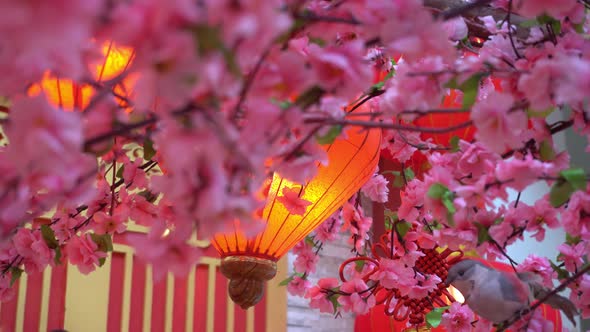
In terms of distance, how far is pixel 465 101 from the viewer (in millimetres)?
979

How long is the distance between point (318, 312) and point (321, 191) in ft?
4.65

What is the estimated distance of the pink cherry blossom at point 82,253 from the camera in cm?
143

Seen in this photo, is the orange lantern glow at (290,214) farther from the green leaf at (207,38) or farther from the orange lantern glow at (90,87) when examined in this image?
the green leaf at (207,38)

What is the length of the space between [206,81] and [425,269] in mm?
1729

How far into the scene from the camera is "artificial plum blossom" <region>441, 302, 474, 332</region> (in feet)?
5.35

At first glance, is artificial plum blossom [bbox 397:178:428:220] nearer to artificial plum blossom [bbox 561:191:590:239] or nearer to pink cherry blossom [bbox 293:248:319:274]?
artificial plum blossom [bbox 561:191:590:239]

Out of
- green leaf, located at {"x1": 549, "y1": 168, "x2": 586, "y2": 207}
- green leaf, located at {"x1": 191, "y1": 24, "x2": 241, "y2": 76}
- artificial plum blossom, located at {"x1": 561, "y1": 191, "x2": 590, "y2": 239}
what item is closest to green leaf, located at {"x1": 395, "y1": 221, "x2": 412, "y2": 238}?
artificial plum blossom, located at {"x1": 561, "y1": 191, "x2": 590, "y2": 239}

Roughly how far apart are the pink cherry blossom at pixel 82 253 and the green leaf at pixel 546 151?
33.3 inches

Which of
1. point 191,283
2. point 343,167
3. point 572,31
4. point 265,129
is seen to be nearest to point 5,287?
point 343,167

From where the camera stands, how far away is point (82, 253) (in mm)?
1441

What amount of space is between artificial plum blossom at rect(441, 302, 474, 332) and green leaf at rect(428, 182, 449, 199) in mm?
618

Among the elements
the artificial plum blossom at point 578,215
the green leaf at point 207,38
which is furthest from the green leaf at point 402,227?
the green leaf at point 207,38

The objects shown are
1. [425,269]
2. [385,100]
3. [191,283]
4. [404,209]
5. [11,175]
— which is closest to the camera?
[11,175]

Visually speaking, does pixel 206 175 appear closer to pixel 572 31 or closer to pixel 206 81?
pixel 206 81
